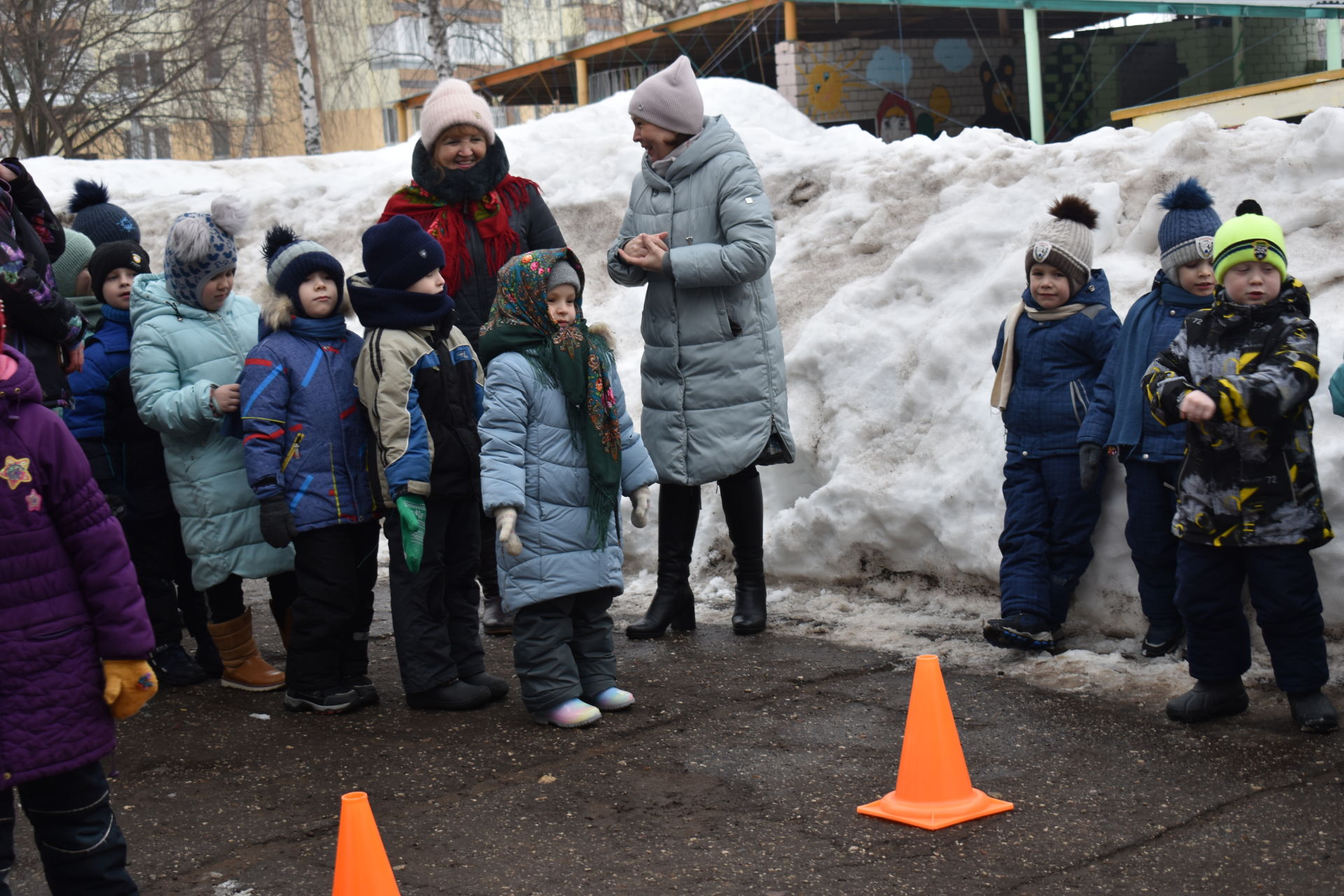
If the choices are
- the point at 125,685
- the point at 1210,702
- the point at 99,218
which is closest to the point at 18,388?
the point at 125,685

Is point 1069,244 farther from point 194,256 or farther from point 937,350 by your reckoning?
point 194,256

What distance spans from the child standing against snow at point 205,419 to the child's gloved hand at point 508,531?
4.17 ft

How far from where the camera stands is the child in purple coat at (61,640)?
116 inches

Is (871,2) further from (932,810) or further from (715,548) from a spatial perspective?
(932,810)

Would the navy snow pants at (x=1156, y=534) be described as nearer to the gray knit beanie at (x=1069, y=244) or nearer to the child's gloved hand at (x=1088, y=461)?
the child's gloved hand at (x=1088, y=461)

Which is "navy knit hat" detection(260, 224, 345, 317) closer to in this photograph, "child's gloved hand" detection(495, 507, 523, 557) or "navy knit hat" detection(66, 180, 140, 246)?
"child's gloved hand" detection(495, 507, 523, 557)

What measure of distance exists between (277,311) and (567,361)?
1.20m

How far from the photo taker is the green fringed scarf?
4.96 m

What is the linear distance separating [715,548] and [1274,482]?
3.24 m

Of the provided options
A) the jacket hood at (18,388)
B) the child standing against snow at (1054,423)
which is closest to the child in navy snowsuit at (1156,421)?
the child standing against snow at (1054,423)

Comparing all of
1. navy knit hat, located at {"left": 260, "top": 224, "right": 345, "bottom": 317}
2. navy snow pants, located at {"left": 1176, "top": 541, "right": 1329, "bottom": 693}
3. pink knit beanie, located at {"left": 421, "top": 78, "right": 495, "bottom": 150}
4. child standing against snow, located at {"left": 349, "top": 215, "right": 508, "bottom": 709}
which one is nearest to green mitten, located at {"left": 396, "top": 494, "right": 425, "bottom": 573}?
child standing against snow, located at {"left": 349, "top": 215, "right": 508, "bottom": 709}

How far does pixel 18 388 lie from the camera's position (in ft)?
9.83

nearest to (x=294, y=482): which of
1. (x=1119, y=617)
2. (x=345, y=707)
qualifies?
(x=345, y=707)

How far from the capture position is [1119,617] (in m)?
5.53
